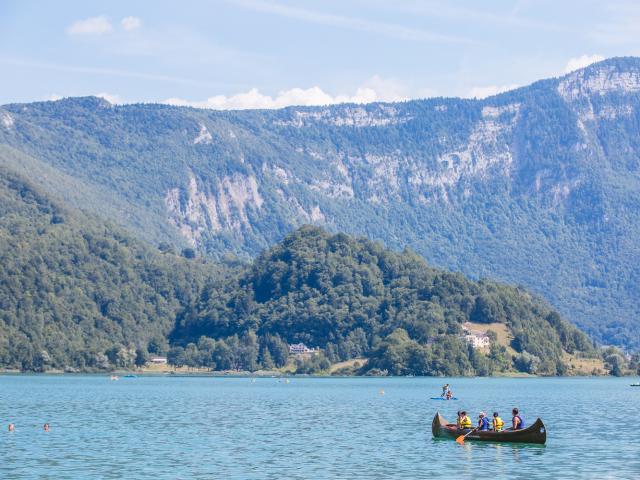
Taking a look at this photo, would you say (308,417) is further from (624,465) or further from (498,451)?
(624,465)

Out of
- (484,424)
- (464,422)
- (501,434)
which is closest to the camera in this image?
(501,434)

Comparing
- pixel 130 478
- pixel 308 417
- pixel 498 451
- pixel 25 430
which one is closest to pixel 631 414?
pixel 308 417

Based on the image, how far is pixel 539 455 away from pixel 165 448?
3218cm

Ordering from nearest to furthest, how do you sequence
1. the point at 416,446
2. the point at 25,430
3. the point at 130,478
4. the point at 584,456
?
the point at 130,478, the point at 584,456, the point at 416,446, the point at 25,430

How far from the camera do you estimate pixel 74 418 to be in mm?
144750

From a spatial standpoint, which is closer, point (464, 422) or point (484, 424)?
point (484, 424)

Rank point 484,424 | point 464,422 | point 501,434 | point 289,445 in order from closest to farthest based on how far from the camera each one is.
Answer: point 289,445
point 501,434
point 484,424
point 464,422

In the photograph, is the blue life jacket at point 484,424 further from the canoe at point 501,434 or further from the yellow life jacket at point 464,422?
the yellow life jacket at point 464,422

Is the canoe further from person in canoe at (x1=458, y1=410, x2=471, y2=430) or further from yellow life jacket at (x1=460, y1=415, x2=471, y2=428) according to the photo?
yellow life jacket at (x1=460, y1=415, x2=471, y2=428)

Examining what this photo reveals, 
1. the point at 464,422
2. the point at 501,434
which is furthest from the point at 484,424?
the point at 501,434

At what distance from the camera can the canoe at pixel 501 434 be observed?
11062cm

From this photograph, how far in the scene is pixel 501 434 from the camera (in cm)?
11344

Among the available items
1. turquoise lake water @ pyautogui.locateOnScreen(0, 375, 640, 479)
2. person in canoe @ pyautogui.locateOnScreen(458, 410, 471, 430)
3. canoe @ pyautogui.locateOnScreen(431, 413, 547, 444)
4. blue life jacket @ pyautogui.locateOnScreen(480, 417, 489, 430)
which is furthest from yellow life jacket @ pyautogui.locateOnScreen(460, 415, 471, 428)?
turquoise lake water @ pyautogui.locateOnScreen(0, 375, 640, 479)

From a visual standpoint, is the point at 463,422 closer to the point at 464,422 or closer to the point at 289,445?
the point at 464,422
